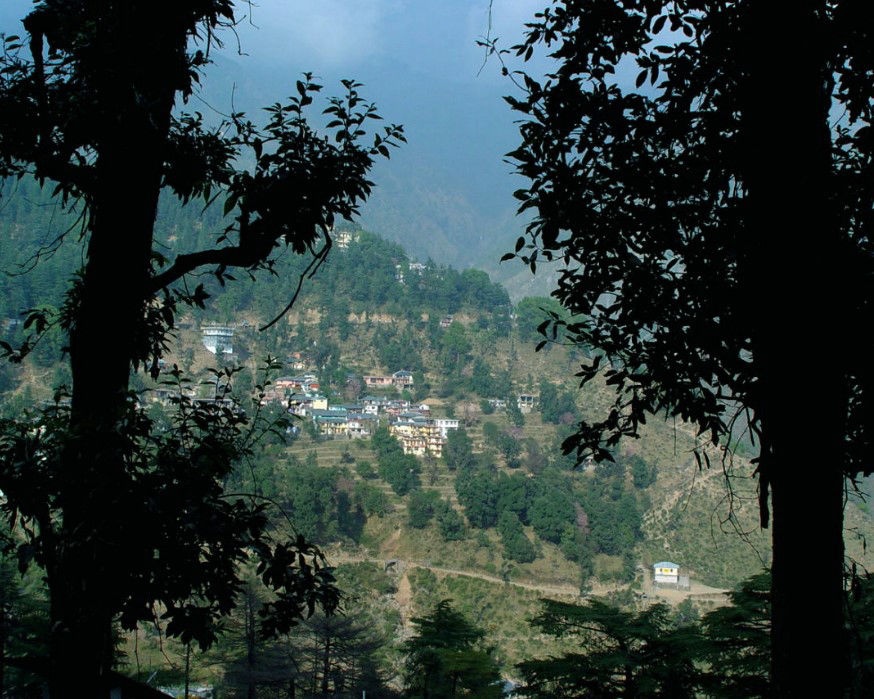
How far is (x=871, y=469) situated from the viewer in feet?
5.93

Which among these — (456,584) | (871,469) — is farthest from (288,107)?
(456,584)

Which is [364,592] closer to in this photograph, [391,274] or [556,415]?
[556,415]

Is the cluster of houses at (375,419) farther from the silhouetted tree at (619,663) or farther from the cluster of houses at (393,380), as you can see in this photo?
the silhouetted tree at (619,663)

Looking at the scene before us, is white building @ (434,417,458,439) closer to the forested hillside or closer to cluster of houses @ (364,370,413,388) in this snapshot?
the forested hillside

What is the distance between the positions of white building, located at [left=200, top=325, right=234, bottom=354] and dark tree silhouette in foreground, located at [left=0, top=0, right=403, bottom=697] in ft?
132

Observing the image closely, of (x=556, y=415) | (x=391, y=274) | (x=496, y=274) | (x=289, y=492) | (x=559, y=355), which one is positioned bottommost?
(x=289, y=492)

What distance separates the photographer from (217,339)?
41.9 meters

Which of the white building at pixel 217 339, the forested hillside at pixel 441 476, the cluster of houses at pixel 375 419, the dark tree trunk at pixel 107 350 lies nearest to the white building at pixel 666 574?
the forested hillside at pixel 441 476

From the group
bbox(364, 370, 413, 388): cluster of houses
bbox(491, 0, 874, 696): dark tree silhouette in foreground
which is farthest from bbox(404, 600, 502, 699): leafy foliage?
bbox(364, 370, 413, 388): cluster of houses

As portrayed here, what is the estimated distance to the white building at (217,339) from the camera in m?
41.2

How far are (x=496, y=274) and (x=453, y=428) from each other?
70245 mm

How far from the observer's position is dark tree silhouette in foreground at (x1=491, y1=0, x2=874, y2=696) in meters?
1.33

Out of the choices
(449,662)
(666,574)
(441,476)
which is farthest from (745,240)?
(441,476)

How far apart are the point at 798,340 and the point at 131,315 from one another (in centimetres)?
127
